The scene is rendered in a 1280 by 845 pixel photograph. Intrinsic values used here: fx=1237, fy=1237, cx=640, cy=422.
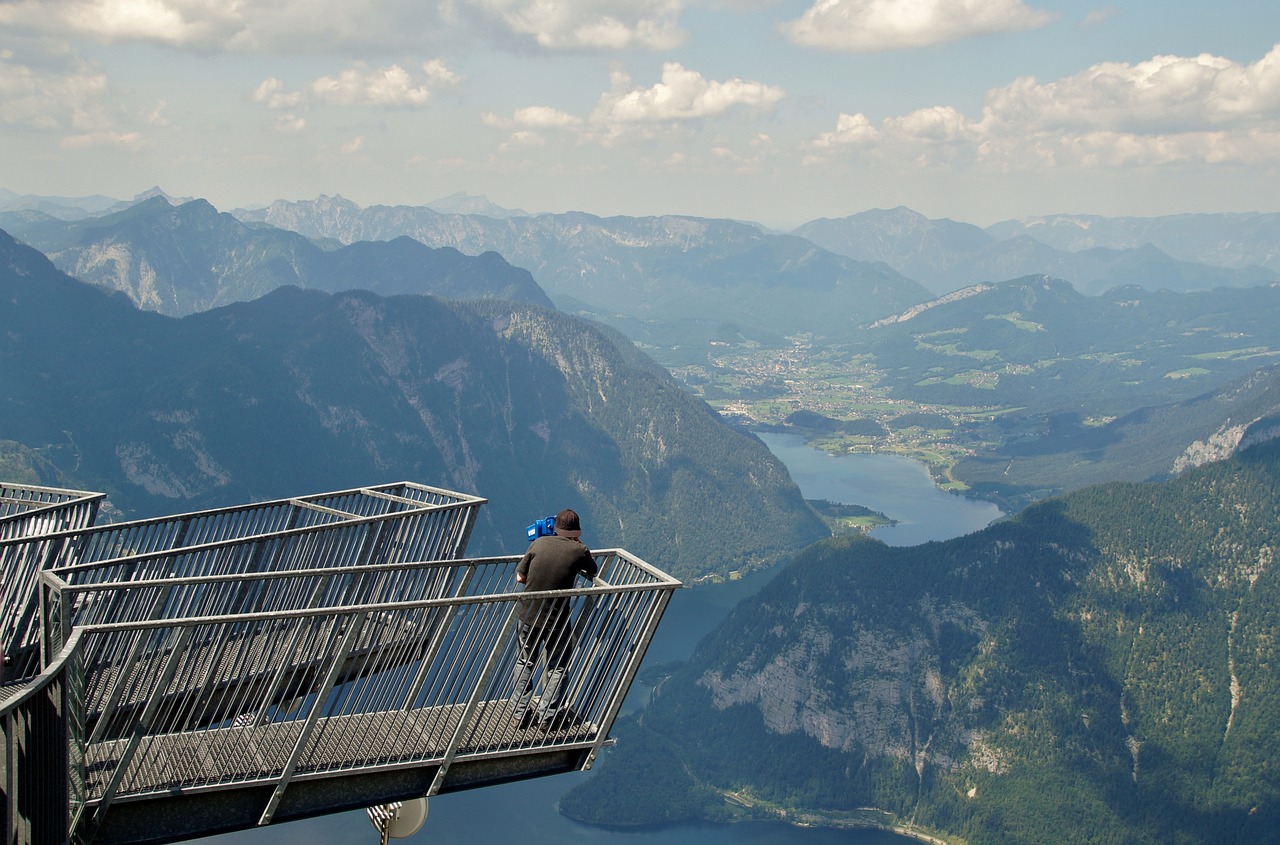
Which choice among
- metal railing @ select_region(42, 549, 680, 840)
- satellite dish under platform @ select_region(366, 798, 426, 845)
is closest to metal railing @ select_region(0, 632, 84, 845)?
metal railing @ select_region(42, 549, 680, 840)

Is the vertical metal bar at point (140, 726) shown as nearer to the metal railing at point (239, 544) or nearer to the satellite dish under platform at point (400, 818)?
the metal railing at point (239, 544)

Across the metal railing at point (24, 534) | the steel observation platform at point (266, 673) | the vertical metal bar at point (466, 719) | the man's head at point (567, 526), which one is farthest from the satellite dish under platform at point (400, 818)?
the metal railing at point (24, 534)

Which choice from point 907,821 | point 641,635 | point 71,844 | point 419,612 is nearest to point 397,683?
point 419,612

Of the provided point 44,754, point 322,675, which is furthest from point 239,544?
point 44,754

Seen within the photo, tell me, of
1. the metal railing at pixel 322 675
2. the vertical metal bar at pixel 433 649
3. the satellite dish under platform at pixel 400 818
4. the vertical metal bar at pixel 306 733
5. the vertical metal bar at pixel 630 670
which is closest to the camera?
the metal railing at pixel 322 675

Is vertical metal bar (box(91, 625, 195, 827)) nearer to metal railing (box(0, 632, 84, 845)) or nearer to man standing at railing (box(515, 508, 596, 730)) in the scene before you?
metal railing (box(0, 632, 84, 845))

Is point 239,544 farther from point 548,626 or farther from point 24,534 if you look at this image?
point 548,626

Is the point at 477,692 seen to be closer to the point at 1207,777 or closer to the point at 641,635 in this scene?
the point at 641,635
